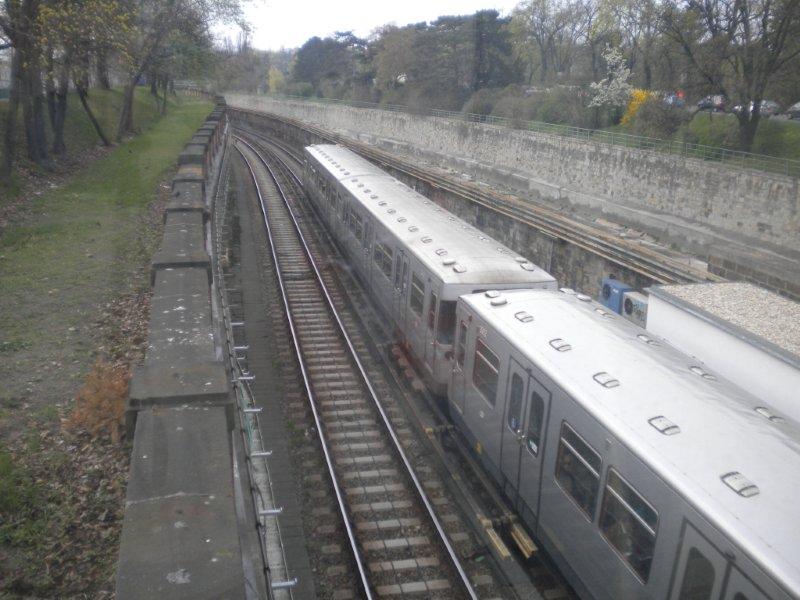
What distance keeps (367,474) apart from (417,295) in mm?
3061

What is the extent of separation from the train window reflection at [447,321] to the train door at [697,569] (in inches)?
207

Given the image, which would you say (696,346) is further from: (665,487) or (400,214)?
(400,214)

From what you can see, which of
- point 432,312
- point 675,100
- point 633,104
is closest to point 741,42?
point 675,100

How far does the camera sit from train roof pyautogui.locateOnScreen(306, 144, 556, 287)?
394 inches

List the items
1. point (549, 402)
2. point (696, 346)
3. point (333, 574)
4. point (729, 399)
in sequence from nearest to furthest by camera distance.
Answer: point (729, 399) → point (549, 402) → point (333, 574) → point (696, 346)

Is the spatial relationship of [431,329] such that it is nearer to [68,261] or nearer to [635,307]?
[635,307]

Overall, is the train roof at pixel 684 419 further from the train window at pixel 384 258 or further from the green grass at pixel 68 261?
the green grass at pixel 68 261

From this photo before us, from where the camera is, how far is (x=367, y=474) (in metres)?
9.30

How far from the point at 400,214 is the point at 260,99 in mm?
72042

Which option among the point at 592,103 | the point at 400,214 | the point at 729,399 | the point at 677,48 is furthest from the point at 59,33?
the point at 592,103

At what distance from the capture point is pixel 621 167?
25.0m

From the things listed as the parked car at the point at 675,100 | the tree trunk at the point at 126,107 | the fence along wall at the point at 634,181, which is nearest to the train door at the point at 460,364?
the fence along wall at the point at 634,181

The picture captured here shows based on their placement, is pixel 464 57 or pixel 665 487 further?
pixel 464 57

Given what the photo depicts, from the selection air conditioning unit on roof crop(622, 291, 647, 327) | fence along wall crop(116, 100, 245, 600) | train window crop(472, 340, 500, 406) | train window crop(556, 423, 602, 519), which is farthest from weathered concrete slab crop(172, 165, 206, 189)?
train window crop(556, 423, 602, 519)
